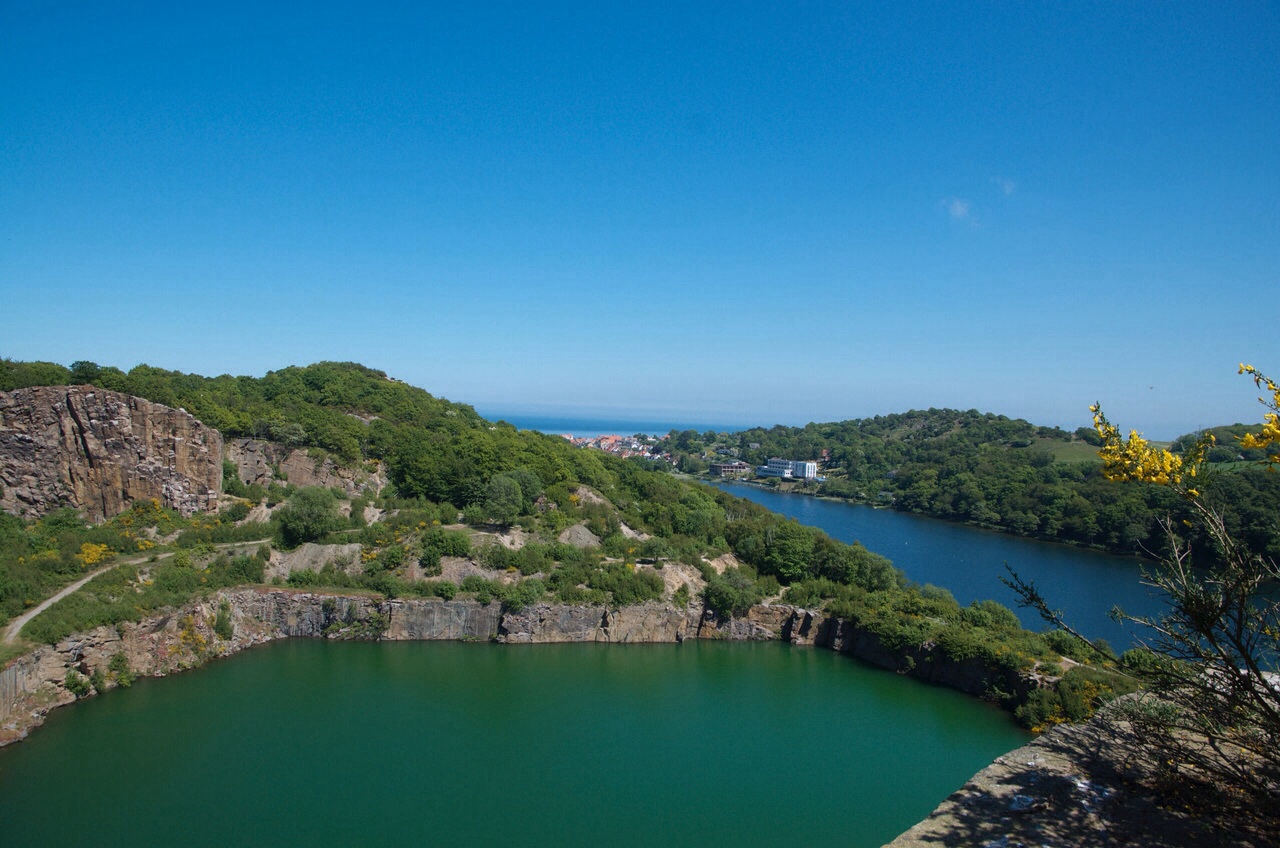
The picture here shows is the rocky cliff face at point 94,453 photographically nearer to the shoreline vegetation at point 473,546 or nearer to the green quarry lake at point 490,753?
the shoreline vegetation at point 473,546

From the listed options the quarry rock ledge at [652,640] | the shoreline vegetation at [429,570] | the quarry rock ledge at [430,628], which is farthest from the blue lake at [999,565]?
the quarry rock ledge at [652,640]

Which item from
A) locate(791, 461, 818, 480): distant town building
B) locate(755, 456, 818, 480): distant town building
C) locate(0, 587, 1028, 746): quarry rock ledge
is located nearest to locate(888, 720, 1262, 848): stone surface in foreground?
locate(0, 587, 1028, 746): quarry rock ledge

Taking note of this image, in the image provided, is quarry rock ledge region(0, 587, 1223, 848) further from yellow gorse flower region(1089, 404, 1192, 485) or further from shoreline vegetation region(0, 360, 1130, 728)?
yellow gorse flower region(1089, 404, 1192, 485)

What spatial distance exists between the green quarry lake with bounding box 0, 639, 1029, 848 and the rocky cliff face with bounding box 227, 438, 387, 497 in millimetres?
8217

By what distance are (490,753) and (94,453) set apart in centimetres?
1842

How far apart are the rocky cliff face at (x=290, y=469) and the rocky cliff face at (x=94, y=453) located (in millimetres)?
2469

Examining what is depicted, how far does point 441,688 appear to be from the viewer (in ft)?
64.7

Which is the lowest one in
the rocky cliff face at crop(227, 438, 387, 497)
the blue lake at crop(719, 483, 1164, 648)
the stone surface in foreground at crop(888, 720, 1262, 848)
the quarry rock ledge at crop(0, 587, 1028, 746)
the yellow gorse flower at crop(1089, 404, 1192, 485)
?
the blue lake at crop(719, 483, 1164, 648)

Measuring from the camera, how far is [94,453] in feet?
78.6

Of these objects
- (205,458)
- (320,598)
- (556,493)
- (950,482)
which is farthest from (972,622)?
(950,482)

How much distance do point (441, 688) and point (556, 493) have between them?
38.7 feet

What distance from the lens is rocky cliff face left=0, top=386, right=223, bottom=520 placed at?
23.3 m

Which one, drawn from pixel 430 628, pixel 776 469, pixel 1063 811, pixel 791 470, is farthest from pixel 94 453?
pixel 776 469

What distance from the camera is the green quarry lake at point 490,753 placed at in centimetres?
1315
